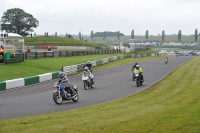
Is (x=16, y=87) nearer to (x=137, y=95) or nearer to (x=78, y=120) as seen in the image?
(x=137, y=95)

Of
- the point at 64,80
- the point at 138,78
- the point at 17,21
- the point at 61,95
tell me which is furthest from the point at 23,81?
the point at 17,21

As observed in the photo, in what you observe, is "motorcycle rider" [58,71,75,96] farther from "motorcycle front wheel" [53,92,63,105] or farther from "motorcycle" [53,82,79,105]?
"motorcycle front wheel" [53,92,63,105]

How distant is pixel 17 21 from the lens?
111 metres

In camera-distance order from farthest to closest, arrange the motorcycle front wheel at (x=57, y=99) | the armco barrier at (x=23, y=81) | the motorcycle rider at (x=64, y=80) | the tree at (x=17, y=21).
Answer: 1. the tree at (x=17, y=21)
2. the armco barrier at (x=23, y=81)
3. the motorcycle rider at (x=64, y=80)
4. the motorcycle front wheel at (x=57, y=99)

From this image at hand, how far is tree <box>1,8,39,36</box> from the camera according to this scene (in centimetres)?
11000

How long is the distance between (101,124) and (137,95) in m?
9.54

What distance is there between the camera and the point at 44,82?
90.1 ft

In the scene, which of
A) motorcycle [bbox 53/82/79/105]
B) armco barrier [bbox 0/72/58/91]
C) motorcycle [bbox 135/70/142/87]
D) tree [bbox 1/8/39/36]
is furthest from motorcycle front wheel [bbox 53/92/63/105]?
tree [bbox 1/8/39/36]

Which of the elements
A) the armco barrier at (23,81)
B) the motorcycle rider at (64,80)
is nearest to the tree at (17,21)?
the armco barrier at (23,81)

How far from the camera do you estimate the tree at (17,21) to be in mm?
110000

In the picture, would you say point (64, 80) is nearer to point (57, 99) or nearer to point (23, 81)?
point (57, 99)

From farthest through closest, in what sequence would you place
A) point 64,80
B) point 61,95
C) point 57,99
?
point 64,80 < point 61,95 < point 57,99

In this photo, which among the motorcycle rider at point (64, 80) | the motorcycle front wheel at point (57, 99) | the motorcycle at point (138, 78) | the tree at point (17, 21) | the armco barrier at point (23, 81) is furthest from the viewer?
the tree at point (17, 21)

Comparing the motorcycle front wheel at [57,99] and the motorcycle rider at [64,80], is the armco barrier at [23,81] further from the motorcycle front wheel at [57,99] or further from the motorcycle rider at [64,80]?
the motorcycle front wheel at [57,99]
